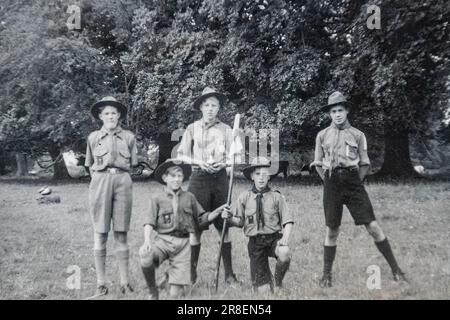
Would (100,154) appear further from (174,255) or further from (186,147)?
(174,255)

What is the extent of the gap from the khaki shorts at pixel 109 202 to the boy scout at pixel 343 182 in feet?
7.30

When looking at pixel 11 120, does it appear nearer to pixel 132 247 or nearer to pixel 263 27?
pixel 263 27

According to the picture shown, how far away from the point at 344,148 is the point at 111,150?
259 centimetres

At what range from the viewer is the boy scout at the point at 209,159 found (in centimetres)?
542

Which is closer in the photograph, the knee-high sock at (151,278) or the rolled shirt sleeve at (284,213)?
the knee-high sock at (151,278)

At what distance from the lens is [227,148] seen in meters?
5.59

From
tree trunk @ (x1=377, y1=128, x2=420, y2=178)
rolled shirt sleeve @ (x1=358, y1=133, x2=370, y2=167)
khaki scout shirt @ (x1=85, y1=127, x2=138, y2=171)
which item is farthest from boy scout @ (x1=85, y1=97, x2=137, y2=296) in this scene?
tree trunk @ (x1=377, y1=128, x2=420, y2=178)

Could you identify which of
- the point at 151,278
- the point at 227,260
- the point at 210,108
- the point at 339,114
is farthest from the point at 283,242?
the point at 210,108

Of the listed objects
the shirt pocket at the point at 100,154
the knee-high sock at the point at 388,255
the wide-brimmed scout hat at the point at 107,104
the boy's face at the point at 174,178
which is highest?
the wide-brimmed scout hat at the point at 107,104

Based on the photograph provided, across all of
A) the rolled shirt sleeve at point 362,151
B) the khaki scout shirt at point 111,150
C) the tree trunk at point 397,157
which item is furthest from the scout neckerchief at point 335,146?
the tree trunk at point 397,157

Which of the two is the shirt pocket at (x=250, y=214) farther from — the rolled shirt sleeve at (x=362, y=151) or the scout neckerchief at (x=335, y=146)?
the rolled shirt sleeve at (x=362, y=151)

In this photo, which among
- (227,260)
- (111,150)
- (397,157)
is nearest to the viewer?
(111,150)

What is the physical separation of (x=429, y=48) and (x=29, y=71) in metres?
11.5
